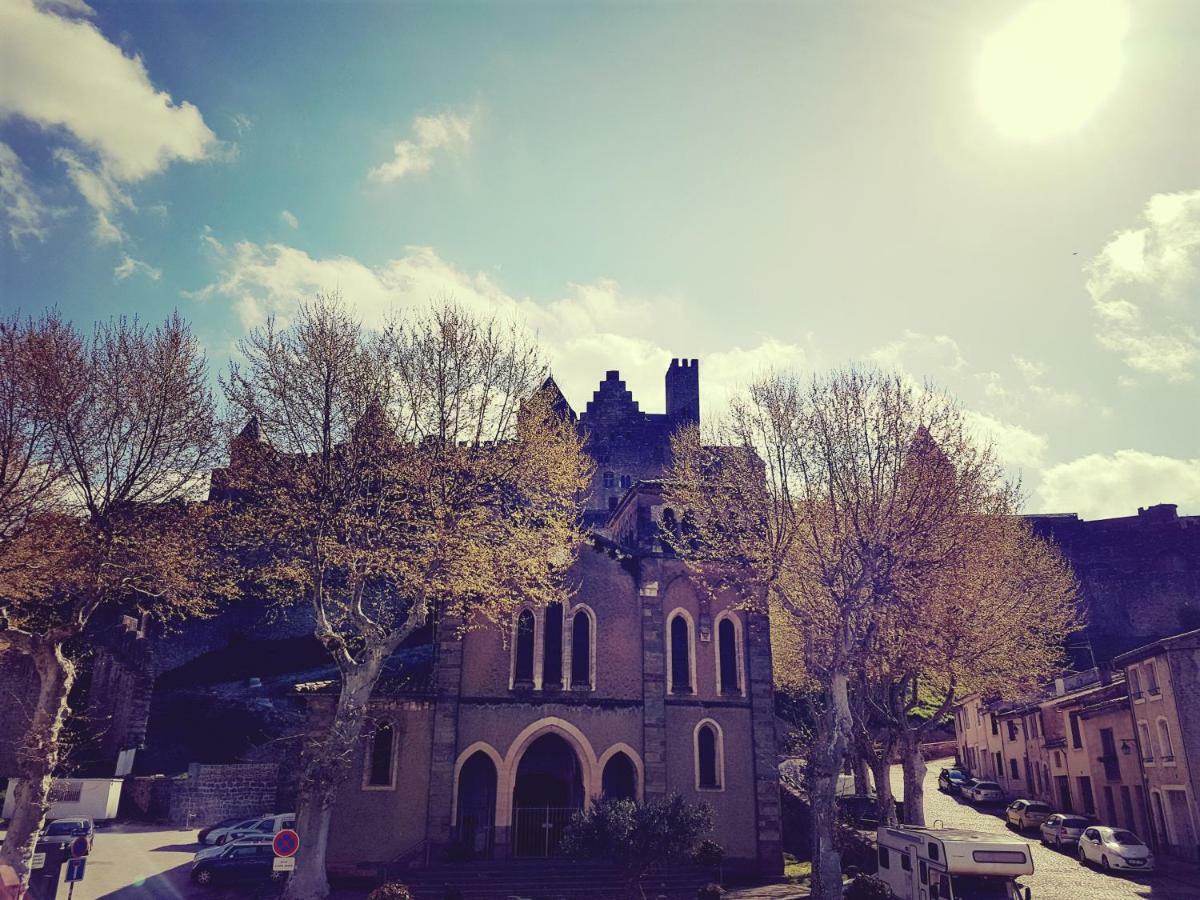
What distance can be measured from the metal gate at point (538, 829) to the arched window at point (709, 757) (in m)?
4.40

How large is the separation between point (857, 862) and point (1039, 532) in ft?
132

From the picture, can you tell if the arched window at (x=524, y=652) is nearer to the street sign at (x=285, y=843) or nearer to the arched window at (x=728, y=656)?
the arched window at (x=728, y=656)

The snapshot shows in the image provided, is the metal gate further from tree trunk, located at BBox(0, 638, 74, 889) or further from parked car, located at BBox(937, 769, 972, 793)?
parked car, located at BBox(937, 769, 972, 793)

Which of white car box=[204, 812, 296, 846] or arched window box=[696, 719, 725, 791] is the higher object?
arched window box=[696, 719, 725, 791]

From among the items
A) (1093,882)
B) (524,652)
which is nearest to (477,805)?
(524,652)

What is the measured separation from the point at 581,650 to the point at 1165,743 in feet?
69.9

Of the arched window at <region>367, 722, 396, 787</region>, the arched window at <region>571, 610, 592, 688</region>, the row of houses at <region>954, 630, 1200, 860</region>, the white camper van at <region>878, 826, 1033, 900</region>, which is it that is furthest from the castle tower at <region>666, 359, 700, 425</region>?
the white camper van at <region>878, 826, 1033, 900</region>

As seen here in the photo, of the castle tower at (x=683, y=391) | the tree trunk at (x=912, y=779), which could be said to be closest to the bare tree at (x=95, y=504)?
the tree trunk at (x=912, y=779)

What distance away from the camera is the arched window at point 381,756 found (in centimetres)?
2470

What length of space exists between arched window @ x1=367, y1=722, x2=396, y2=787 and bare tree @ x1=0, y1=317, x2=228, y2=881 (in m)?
7.03

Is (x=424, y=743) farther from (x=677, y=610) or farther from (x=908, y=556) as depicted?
(x=908, y=556)

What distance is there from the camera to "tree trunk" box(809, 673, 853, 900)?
20000 mm

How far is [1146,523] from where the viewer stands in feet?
197

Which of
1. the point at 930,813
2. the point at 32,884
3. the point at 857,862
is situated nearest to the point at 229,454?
the point at 32,884
